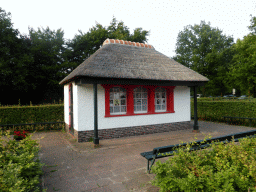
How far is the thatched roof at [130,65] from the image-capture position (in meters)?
7.09

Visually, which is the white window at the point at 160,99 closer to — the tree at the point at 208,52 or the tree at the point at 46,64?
the tree at the point at 46,64

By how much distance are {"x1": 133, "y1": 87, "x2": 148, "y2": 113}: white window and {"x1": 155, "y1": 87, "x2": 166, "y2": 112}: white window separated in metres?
0.65

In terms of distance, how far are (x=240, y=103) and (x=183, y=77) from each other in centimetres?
556

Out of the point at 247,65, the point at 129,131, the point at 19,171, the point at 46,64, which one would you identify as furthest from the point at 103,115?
the point at 46,64

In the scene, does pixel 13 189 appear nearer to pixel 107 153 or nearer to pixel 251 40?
pixel 107 153

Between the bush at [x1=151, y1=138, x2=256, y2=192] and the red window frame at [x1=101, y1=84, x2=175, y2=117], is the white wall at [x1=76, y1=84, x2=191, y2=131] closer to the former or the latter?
the red window frame at [x1=101, y1=84, x2=175, y2=117]

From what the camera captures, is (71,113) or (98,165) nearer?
(98,165)

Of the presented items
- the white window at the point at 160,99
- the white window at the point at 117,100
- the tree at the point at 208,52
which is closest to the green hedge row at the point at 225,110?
the white window at the point at 160,99

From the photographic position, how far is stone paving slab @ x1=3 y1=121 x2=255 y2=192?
12.6 feet

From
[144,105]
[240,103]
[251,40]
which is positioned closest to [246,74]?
[251,40]

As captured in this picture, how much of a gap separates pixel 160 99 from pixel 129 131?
262cm

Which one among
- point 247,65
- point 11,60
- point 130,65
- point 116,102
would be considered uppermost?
point 11,60

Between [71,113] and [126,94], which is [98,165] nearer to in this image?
[126,94]

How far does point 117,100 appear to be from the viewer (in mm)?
8430
